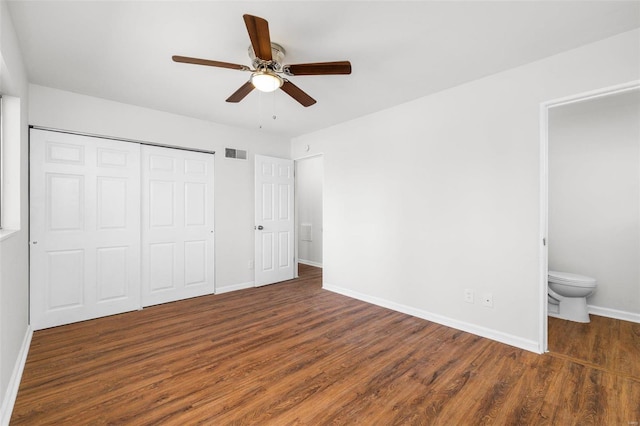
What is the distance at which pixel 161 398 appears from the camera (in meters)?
1.86

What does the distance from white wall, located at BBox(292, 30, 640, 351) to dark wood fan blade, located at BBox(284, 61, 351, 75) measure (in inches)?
63.9

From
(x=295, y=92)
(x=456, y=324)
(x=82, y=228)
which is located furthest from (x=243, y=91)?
(x=456, y=324)

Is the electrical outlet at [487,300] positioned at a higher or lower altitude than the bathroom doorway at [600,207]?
lower

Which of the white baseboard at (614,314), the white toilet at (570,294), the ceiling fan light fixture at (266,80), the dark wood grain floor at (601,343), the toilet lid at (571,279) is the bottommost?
the dark wood grain floor at (601,343)

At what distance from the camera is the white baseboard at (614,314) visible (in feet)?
10.1

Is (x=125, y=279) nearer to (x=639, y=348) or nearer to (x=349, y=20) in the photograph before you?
(x=349, y=20)

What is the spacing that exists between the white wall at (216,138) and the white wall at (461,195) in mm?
1579

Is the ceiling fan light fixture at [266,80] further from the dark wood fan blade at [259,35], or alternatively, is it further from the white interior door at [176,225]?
the white interior door at [176,225]

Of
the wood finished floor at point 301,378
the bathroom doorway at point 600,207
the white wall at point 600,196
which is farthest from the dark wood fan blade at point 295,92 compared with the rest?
the white wall at point 600,196

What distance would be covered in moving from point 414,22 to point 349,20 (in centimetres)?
47

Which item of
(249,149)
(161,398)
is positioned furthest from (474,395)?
(249,149)

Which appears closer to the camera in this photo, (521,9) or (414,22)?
(521,9)

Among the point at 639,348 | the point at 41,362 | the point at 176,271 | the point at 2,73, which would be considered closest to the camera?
the point at 2,73

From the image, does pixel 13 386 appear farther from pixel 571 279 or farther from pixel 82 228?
pixel 571 279
